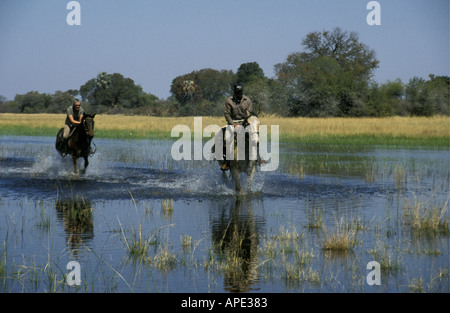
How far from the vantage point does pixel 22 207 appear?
1288 centimetres

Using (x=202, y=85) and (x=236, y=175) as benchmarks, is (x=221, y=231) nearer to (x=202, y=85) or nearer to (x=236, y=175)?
(x=236, y=175)

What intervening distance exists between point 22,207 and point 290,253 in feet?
21.5

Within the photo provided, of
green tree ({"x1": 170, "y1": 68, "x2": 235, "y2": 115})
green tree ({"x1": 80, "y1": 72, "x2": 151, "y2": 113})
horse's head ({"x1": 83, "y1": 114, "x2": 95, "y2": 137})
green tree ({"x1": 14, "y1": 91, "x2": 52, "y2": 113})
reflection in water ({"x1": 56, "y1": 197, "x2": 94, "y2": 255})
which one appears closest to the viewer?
reflection in water ({"x1": 56, "y1": 197, "x2": 94, "y2": 255})

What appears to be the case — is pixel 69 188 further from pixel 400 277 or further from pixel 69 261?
pixel 400 277

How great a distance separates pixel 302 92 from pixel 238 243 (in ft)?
187

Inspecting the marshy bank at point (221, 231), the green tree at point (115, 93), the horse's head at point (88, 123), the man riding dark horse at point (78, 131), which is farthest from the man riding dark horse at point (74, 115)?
the green tree at point (115, 93)

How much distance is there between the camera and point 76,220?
11258 mm

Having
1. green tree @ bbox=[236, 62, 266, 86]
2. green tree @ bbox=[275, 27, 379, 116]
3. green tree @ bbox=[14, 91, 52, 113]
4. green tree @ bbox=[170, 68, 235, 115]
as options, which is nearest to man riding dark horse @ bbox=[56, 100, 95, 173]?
green tree @ bbox=[275, 27, 379, 116]

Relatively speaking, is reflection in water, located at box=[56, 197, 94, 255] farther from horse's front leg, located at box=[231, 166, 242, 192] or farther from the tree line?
the tree line

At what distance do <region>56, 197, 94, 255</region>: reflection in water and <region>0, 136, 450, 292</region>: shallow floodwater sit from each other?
29 mm

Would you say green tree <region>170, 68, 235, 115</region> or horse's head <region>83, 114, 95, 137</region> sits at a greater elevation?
green tree <region>170, 68, 235, 115</region>

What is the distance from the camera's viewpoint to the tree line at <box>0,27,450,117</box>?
208ft
